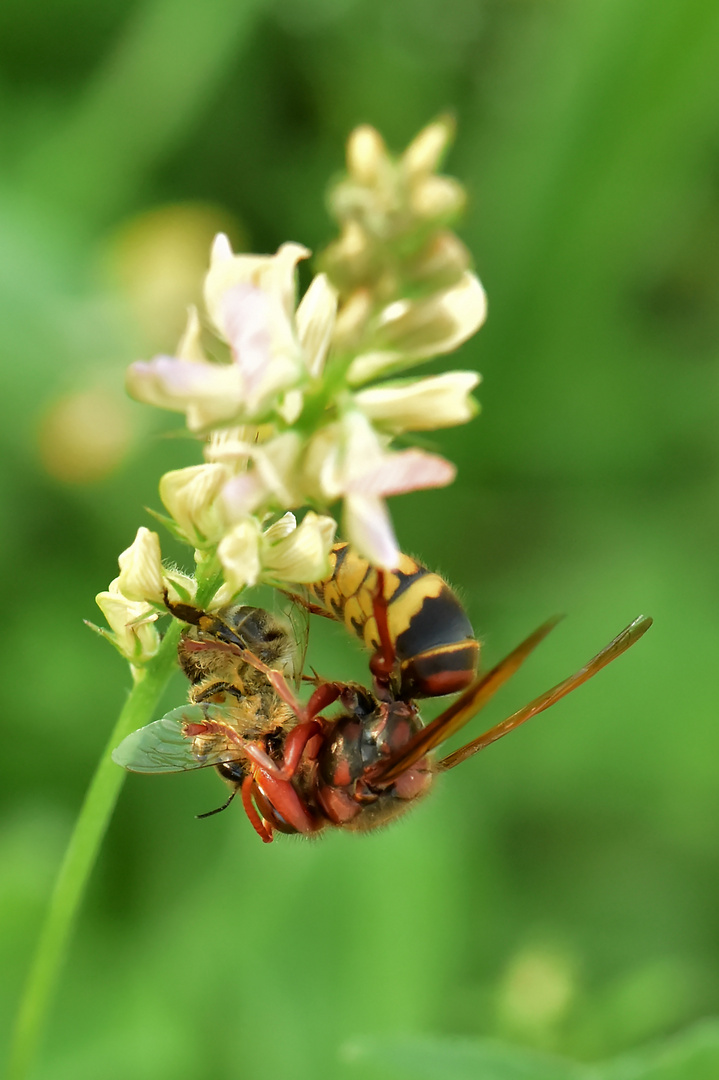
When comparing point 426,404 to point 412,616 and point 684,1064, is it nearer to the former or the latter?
point 412,616

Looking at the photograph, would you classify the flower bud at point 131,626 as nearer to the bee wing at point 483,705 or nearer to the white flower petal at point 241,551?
the white flower petal at point 241,551

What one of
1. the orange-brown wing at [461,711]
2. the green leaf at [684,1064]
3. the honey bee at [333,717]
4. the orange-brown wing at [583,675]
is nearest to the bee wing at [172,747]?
the honey bee at [333,717]

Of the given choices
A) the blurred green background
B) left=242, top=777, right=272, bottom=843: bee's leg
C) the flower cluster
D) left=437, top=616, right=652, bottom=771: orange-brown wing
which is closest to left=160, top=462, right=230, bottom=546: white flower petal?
the flower cluster

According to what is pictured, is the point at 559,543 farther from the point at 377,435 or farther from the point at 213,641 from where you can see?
the point at 377,435

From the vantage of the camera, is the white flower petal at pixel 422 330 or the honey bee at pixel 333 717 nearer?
the white flower petal at pixel 422 330

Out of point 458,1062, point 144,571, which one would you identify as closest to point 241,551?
point 144,571

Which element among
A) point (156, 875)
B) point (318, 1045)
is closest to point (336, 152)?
point (156, 875)
